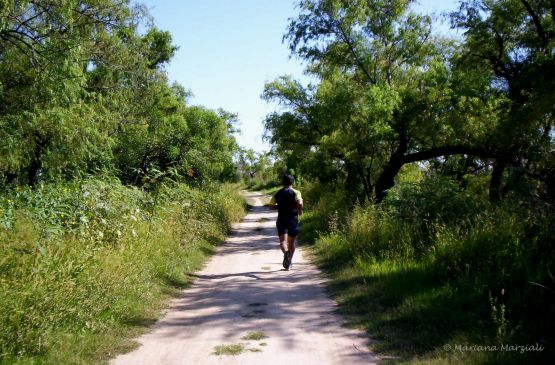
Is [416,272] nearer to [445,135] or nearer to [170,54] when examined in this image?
[445,135]

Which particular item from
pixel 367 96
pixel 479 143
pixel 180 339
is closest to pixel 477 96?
pixel 479 143

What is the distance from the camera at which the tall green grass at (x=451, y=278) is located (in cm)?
479

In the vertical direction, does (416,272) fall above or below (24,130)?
below

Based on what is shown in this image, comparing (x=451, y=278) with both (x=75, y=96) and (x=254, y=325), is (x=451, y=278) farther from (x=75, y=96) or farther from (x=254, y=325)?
(x=75, y=96)

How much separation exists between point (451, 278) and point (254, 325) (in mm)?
2849

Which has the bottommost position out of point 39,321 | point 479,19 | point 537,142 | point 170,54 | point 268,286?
point 268,286

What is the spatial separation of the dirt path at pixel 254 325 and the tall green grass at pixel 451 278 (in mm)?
393

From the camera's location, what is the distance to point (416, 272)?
283 inches

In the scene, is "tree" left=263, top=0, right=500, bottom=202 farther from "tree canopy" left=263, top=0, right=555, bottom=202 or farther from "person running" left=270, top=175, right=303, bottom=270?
"person running" left=270, top=175, right=303, bottom=270

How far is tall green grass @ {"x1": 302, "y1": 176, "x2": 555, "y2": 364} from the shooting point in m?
4.79

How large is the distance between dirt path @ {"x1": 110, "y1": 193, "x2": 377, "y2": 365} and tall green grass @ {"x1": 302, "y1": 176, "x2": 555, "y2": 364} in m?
0.39

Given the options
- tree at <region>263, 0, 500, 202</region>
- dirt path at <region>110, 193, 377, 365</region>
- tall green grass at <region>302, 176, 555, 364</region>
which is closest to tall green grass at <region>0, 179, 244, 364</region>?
dirt path at <region>110, 193, 377, 365</region>

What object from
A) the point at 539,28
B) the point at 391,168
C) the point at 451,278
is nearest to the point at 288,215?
the point at 451,278

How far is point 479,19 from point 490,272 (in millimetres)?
10691
